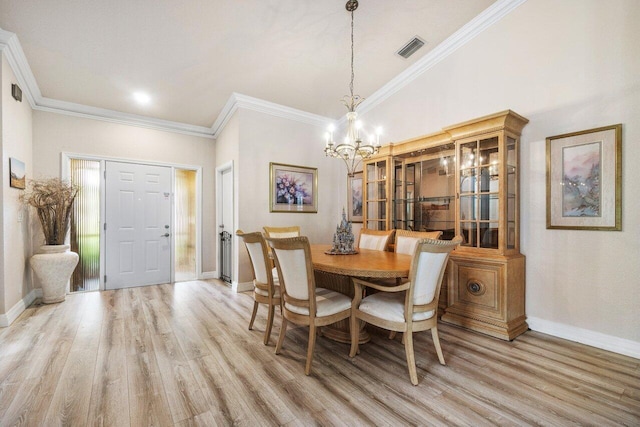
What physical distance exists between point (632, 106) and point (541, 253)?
140cm

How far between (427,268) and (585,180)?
5.99 ft

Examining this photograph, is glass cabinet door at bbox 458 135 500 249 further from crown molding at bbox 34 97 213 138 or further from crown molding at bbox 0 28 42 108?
crown molding at bbox 0 28 42 108

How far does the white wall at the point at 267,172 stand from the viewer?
4289mm

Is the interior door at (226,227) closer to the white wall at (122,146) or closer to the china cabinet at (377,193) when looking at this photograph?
the white wall at (122,146)

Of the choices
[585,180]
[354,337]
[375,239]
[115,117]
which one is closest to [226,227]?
[115,117]

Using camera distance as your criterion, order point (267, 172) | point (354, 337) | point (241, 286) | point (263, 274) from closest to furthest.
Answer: point (354, 337) → point (263, 274) → point (241, 286) → point (267, 172)

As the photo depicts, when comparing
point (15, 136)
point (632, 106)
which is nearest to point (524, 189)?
point (632, 106)

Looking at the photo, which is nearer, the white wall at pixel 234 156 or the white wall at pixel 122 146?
the white wall at pixel 122 146

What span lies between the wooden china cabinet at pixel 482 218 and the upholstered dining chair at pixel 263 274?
1903 mm

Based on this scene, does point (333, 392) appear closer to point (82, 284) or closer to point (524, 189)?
point (524, 189)

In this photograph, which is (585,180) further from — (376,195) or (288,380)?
(288,380)

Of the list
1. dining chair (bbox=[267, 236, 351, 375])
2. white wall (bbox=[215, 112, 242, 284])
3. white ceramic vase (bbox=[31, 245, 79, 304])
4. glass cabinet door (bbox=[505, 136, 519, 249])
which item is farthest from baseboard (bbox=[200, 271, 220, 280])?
glass cabinet door (bbox=[505, 136, 519, 249])

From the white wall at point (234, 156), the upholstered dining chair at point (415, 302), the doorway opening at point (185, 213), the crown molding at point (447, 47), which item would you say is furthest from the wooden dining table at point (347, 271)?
the doorway opening at point (185, 213)

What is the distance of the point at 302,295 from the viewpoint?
212cm
